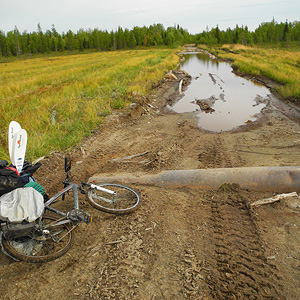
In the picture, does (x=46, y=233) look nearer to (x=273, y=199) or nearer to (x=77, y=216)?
(x=77, y=216)

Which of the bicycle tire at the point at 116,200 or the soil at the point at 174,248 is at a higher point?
the bicycle tire at the point at 116,200

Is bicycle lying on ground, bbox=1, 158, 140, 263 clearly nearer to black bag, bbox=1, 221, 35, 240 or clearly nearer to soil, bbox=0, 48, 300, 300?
black bag, bbox=1, 221, 35, 240

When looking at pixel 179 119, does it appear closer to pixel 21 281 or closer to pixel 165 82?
pixel 21 281

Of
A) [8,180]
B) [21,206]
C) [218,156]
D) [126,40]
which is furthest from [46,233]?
[126,40]

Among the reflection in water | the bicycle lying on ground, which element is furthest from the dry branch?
the reflection in water

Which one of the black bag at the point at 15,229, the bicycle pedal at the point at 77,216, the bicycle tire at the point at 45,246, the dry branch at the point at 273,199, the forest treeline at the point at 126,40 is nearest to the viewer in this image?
the black bag at the point at 15,229

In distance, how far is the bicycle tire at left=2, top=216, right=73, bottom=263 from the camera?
2873 mm

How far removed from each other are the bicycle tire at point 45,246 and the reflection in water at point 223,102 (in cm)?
719

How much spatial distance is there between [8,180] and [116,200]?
1723 millimetres

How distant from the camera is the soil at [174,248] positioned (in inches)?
106

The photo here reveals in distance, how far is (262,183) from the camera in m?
4.51

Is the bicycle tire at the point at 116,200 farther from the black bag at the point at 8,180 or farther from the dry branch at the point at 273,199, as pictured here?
the dry branch at the point at 273,199

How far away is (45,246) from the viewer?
319cm

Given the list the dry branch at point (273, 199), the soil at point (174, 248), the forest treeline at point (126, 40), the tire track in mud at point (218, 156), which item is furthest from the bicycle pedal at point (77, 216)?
the forest treeline at point (126, 40)
